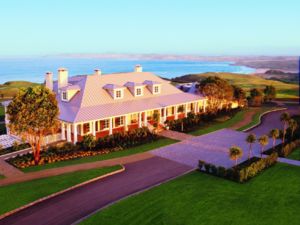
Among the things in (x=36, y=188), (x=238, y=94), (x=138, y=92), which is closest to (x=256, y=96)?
(x=238, y=94)

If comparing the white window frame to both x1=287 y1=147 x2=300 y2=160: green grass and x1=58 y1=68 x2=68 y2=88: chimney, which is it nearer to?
x1=58 y1=68 x2=68 y2=88: chimney

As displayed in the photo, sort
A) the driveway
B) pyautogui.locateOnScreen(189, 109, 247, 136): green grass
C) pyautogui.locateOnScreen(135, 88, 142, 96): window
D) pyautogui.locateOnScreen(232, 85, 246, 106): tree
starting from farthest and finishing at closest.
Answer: pyautogui.locateOnScreen(232, 85, 246, 106): tree
pyautogui.locateOnScreen(135, 88, 142, 96): window
pyautogui.locateOnScreen(189, 109, 247, 136): green grass
the driveway

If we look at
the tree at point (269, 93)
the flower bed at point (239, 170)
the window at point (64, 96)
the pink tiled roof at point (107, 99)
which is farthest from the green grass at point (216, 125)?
the window at point (64, 96)

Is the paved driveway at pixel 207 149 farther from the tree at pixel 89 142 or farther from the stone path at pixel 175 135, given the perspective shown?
the tree at pixel 89 142

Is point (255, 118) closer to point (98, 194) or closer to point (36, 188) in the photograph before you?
point (98, 194)

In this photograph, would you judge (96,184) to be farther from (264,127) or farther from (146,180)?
(264,127)

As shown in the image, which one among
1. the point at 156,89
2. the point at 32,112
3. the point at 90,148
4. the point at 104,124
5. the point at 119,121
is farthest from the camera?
the point at 156,89

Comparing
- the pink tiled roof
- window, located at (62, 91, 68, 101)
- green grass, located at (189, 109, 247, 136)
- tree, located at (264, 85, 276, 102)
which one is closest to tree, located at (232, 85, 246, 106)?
green grass, located at (189, 109, 247, 136)
